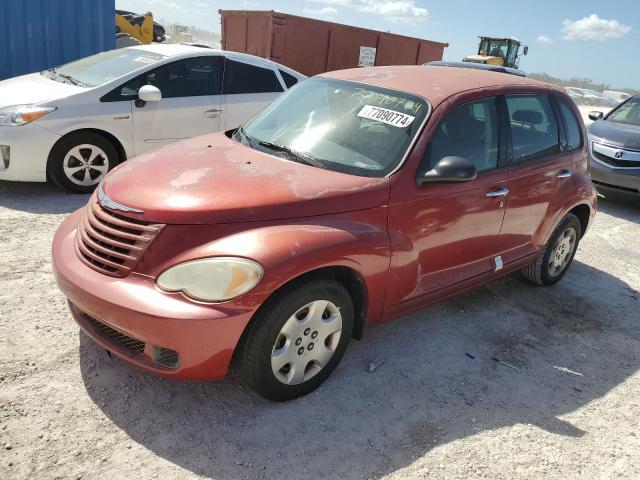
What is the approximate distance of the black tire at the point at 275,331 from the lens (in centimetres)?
256

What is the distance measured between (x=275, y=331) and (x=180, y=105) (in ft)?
13.7

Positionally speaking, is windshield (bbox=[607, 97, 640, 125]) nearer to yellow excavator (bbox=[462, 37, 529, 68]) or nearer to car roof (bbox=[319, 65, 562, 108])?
car roof (bbox=[319, 65, 562, 108])

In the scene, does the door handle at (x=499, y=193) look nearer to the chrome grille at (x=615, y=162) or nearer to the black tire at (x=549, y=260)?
the black tire at (x=549, y=260)

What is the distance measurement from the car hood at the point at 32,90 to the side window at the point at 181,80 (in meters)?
0.44

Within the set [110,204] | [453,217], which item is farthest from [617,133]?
[110,204]

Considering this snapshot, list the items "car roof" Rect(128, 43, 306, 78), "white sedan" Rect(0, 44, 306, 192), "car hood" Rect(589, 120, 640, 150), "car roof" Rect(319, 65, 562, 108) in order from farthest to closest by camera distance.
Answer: "car hood" Rect(589, 120, 640, 150) < "car roof" Rect(128, 43, 306, 78) < "white sedan" Rect(0, 44, 306, 192) < "car roof" Rect(319, 65, 562, 108)

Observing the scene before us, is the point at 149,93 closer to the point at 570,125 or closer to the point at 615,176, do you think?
the point at 570,125

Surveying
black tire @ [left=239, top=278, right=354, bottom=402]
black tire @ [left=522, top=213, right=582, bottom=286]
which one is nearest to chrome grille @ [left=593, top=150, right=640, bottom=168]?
black tire @ [left=522, top=213, right=582, bottom=286]

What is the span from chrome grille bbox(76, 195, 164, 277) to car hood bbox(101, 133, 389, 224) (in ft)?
0.23

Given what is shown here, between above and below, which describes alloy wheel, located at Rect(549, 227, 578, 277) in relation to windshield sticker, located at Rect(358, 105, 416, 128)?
below

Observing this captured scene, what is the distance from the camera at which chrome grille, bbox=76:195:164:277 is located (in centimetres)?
255

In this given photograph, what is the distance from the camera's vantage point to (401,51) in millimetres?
15094

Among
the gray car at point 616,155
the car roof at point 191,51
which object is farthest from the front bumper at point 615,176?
the car roof at point 191,51

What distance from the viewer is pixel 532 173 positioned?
154 inches
